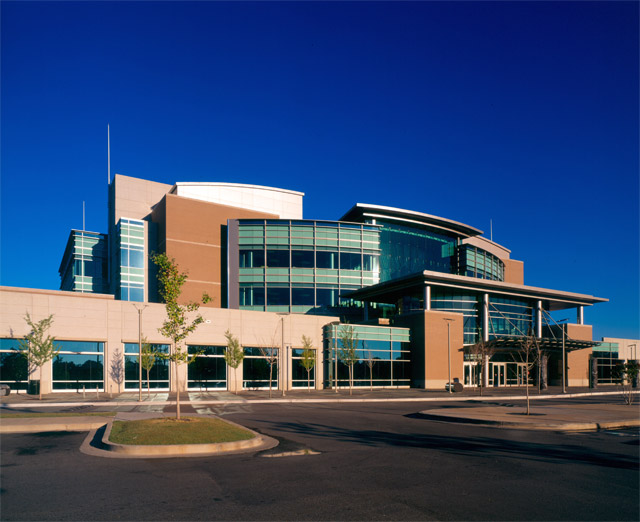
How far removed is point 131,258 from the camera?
55.7 metres

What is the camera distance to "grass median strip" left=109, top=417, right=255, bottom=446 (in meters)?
13.9

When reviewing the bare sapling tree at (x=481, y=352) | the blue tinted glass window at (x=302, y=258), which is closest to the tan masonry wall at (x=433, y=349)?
the bare sapling tree at (x=481, y=352)

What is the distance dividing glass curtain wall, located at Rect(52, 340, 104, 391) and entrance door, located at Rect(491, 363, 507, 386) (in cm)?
3969

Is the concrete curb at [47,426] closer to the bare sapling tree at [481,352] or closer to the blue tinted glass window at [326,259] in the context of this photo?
the bare sapling tree at [481,352]

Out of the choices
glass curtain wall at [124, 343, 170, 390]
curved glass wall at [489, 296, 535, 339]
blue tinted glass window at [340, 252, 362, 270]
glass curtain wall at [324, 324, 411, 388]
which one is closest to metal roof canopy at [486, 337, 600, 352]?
curved glass wall at [489, 296, 535, 339]

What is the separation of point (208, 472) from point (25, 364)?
99.3ft

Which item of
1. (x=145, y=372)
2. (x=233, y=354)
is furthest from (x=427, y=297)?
(x=145, y=372)

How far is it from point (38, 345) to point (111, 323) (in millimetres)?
5777

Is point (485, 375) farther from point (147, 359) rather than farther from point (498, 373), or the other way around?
point (147, 359)

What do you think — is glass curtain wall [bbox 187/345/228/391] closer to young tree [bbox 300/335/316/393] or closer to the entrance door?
young tree [bbox 300/335/316/393]

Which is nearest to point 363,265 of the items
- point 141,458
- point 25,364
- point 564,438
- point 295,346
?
point 295,346

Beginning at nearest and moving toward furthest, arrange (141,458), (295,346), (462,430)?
(141,458) → (462,430) → (295,346)

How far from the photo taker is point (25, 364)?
3538 cm

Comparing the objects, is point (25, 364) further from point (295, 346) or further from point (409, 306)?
point (409, 306)
